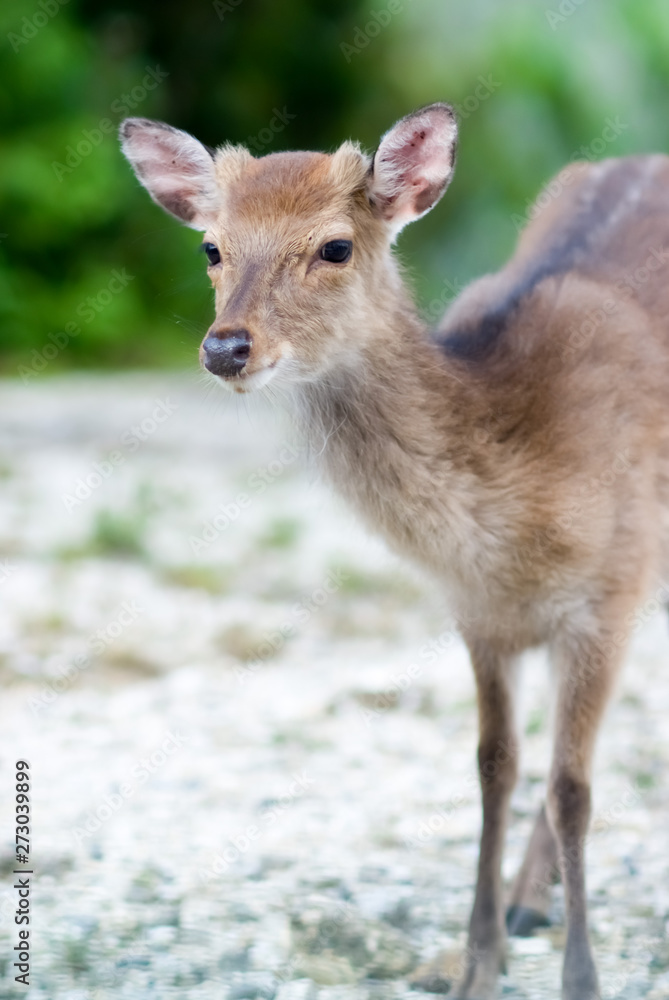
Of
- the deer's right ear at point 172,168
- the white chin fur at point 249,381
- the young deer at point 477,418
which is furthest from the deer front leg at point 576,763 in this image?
the deer's right ear at point 172,168

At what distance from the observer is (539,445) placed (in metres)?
3.70

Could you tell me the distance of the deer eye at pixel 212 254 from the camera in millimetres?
3514

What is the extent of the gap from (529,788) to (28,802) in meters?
1.97

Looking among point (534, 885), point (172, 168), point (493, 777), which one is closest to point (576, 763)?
point (493, 777)

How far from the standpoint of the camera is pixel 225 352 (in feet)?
10.3

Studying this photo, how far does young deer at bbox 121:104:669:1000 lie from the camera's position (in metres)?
3.46

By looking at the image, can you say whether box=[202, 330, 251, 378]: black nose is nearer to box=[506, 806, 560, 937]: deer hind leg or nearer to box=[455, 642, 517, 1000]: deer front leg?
box=[455, 642, 517, 1000]: deer front leg

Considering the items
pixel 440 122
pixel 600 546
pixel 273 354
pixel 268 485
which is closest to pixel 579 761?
pixel 600 546

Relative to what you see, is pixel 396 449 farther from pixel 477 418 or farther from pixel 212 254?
A: pixel 212 254

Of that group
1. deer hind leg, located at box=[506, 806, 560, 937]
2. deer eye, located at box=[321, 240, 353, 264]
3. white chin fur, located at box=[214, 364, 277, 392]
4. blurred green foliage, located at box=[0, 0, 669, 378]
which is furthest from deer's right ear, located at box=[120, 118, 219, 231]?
blurred green foliage, located at box=[0, 0, 669, 378]

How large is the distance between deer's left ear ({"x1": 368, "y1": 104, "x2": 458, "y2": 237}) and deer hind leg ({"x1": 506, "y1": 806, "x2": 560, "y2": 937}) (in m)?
2.04

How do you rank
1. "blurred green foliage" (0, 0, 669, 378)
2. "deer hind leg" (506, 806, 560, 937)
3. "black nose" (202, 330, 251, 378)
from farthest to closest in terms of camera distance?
"blurred green foliage" (0, 0, 669, 378) < "deer hind leg" (506, 806, 560, 937) < "black nose" (202, 330, 251, 378)

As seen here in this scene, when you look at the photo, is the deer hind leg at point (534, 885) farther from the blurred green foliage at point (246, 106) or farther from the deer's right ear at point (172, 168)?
the blurred green foliage at point (246, 106)

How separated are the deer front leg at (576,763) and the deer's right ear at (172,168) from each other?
1.68 metres
